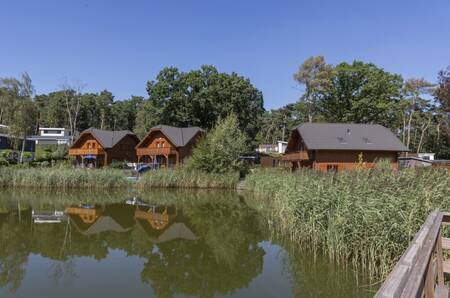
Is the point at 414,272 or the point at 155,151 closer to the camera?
the point at 414,272

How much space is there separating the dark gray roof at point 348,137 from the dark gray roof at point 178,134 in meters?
13.3

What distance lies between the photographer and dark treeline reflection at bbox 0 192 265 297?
7906 millimetres

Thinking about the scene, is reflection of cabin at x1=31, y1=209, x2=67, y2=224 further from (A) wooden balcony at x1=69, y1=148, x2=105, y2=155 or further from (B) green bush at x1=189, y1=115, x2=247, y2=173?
(A) wooden balcony at x1=69, y1=148, x2=105, y2=155

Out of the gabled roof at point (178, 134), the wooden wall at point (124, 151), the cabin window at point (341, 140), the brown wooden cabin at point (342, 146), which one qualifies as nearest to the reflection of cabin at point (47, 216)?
the brown wooden cabin at point (342, 146)

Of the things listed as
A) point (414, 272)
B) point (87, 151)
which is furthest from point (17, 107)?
point (414, 272)

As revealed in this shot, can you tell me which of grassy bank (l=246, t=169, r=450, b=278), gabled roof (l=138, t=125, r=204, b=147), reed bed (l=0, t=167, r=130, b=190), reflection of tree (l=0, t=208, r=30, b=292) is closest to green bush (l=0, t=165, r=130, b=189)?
reed bed (l=0, t=167, r=130, b=190)

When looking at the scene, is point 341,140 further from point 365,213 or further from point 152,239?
point 365,213

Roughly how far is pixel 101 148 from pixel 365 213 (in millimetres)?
41210

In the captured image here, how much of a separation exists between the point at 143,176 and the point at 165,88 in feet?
70.2

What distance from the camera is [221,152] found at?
96.6 feet

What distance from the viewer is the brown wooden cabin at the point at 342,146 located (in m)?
32.3

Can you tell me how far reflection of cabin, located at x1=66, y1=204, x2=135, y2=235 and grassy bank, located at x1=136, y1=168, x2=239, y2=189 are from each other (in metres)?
7.96

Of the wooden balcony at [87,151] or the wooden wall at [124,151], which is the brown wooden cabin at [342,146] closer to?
the wooden wall at [124,151]

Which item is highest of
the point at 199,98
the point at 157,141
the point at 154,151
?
the point at 199,98
